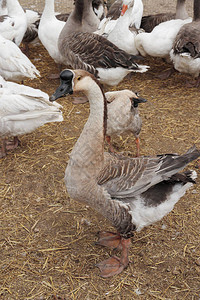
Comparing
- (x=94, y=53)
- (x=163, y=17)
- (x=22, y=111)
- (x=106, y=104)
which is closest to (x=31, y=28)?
(x=94, y=53)

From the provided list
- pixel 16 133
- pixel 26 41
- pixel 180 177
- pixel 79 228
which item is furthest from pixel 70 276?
pixel 26 41

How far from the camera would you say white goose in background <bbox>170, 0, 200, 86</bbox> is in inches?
227

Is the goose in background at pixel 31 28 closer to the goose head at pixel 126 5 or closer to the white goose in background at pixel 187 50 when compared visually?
the goose head at pixel 126 5

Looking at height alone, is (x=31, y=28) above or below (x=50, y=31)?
below

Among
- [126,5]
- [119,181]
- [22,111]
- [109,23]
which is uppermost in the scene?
[126,5]

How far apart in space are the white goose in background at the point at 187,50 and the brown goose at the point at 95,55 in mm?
794

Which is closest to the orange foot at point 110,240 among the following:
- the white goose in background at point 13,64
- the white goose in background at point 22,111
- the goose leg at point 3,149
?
the white goose in background at point 22,111

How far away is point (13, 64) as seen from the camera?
206 inches

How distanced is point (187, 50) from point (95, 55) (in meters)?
1.50

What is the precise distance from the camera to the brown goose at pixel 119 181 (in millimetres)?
2912

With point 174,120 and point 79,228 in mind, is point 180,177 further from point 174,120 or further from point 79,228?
point 174,120

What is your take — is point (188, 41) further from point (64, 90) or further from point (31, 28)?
point (64, 90)

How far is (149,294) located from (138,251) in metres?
0.46

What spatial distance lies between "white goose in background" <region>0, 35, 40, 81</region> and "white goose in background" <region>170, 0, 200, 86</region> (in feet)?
7.76
